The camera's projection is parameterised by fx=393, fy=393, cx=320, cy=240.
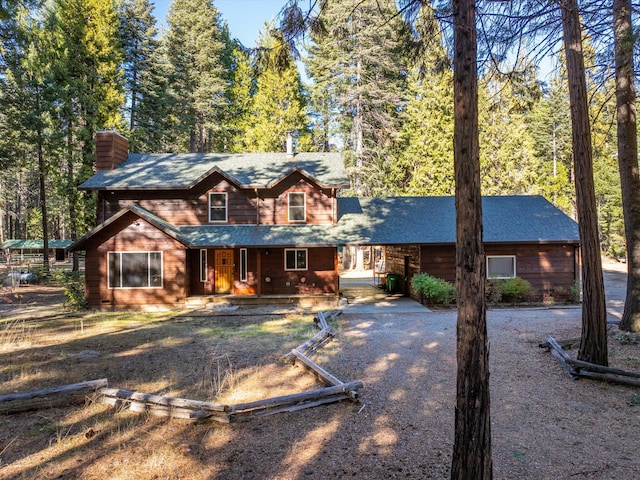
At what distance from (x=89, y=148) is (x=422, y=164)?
21.8m

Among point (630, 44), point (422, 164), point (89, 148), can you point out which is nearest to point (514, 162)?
point (422, 164)

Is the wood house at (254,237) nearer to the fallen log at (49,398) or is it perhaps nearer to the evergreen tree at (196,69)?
the fallen log at (49,398)

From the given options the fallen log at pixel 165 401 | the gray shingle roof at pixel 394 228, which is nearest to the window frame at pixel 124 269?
the gray shingle roof at pixel 394 228

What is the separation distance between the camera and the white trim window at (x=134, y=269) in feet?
51.0

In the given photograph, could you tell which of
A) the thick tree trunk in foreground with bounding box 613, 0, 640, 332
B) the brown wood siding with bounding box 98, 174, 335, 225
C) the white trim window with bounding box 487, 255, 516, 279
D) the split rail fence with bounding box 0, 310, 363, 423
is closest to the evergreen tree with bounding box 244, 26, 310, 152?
the brown wood siding with bounding box 98, 174, 335, 225

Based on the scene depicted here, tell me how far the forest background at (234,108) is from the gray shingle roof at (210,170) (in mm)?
5063

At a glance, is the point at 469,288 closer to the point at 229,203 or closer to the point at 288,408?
the point at 288,408

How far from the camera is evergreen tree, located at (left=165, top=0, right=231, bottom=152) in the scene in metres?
30.9

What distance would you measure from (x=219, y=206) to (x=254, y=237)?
263 centimetres

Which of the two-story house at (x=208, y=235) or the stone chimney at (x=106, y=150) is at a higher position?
the stone chimney at (x=106, y=150)

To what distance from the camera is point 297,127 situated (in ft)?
97.2

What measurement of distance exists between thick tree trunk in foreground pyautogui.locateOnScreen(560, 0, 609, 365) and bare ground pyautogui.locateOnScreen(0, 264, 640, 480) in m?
0.85

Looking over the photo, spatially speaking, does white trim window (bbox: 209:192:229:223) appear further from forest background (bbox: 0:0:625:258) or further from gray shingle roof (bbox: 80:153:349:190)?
forest background (bbox: 0:0:625:258)

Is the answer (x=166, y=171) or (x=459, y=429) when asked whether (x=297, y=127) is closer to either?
(x=166, y=171)
